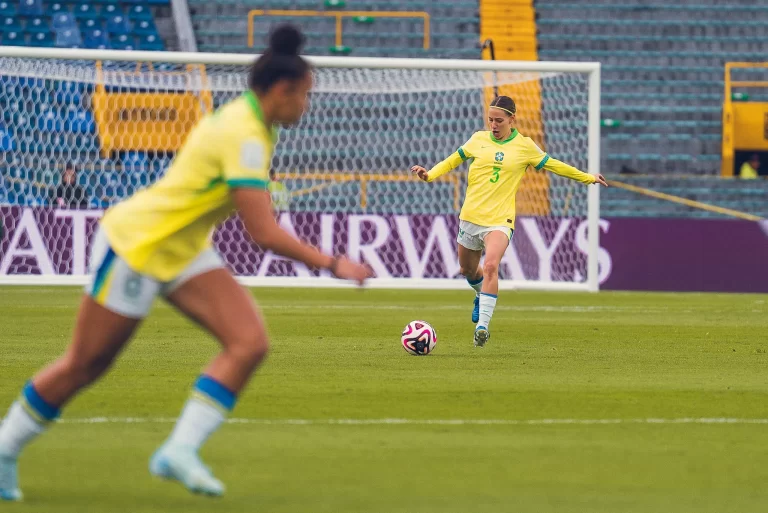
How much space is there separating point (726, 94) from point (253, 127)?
23.7 m

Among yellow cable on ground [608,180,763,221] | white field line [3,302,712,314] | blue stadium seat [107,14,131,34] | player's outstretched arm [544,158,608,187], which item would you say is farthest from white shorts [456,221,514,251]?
blue stadium seat [107,14,131,34]

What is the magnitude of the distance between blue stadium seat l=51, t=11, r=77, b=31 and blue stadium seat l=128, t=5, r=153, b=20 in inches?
54.6

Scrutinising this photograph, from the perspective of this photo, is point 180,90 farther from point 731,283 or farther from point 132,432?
point 132,432

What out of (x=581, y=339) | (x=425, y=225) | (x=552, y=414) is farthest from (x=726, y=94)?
(x=552, y=414)

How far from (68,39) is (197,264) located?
22392 mm

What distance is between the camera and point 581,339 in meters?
13.0

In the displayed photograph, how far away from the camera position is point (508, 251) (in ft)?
71.0

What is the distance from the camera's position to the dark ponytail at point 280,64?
534 cm

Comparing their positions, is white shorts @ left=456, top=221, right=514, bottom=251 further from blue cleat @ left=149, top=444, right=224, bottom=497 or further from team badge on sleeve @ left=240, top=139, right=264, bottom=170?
blue cleat @ left=149, top=444, right=224, bottom=497

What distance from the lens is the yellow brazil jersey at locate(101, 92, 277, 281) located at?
528 centimetres

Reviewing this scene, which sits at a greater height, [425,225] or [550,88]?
[550,88]

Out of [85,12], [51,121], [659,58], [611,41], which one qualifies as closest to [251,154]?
[51,121]

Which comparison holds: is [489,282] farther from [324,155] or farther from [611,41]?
[611,41]

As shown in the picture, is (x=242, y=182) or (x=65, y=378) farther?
(x=65, y=378)
